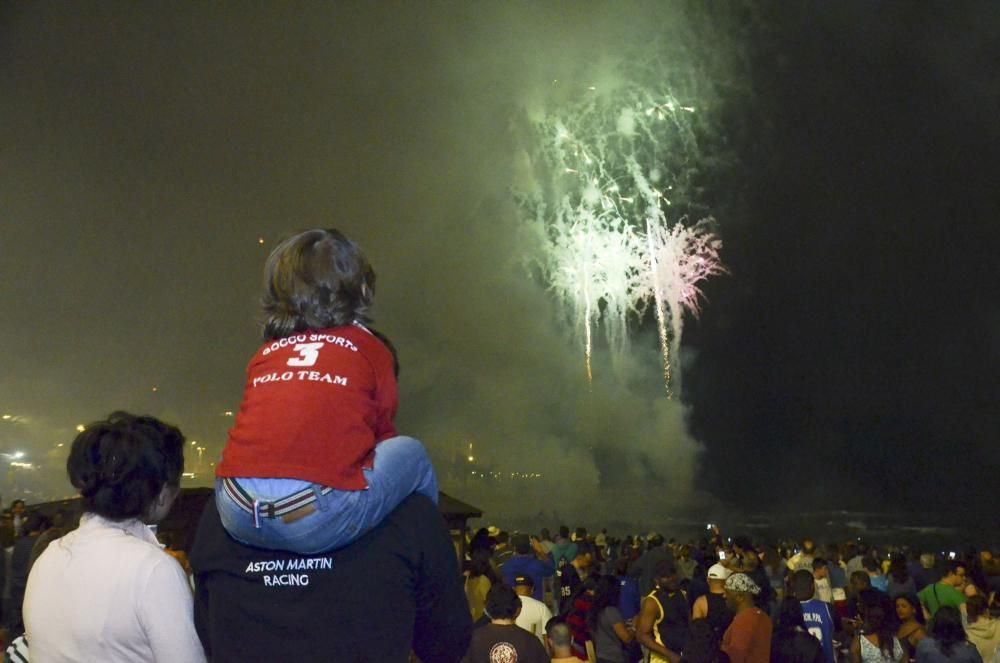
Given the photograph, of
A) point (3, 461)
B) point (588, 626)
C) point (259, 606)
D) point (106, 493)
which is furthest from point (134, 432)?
point (3, 461)

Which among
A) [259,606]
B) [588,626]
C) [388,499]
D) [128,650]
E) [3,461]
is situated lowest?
[588,626]

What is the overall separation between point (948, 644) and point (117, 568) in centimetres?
732

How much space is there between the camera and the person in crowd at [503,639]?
5.86 metres

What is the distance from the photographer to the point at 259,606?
6.42 ft

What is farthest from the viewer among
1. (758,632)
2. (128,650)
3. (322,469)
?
(758,632)

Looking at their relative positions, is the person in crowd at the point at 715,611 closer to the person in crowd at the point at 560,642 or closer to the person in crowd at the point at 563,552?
the person in crowd at the point at 560,642

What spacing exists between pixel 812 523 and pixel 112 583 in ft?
186

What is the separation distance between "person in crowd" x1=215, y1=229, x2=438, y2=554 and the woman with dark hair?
568mm

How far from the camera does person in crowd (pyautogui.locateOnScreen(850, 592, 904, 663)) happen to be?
836cm

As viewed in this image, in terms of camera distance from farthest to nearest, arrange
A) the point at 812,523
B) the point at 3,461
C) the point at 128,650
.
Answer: the point at 812,523 → the point at 3,461 → the point at 128,650

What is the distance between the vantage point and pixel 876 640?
8.41 metres

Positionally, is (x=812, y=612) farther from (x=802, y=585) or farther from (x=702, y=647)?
(x=702, y=647)

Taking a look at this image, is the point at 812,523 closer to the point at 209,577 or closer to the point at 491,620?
the point at 491,620

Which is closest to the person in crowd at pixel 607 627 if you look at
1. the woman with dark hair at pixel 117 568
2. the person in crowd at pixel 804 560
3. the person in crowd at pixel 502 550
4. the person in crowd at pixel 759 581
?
the person in crowd at pixel 759 581
